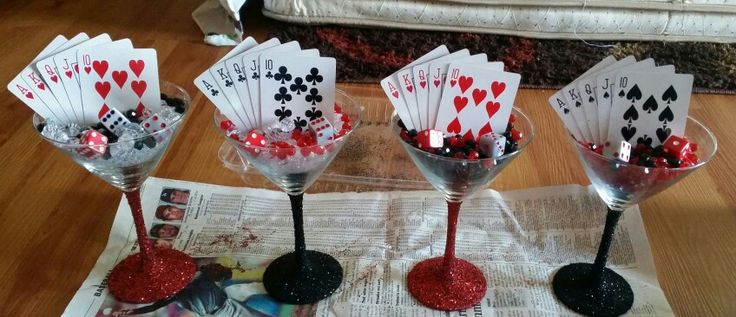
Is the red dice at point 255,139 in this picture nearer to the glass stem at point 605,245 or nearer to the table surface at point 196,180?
the table surface at point 196,180

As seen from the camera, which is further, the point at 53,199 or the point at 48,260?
the point at 53,199

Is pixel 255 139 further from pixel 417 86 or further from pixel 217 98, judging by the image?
pixel 417 86

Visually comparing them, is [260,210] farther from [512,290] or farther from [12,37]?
[12,37]

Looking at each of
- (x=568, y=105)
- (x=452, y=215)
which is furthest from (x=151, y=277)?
(x=568, y=105)

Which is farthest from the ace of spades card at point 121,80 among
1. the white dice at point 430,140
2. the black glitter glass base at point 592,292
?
the black glitter glass base at point 592,292

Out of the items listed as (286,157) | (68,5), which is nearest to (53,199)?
(286,157)

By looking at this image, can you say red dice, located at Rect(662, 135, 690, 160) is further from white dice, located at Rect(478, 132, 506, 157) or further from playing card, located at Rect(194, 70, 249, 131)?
playing card, located at Rect(194, 70, 249, 131)
